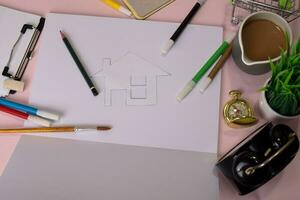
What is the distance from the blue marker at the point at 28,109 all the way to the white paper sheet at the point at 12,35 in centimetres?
2

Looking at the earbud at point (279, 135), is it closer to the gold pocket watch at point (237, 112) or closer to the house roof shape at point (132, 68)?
the gold pocket watch at point (237, 112)

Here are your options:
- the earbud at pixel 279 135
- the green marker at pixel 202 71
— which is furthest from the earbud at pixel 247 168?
the green marker at pixel 202 71

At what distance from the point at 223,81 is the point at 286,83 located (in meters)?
0.13

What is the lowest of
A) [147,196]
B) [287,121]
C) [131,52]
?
[147,196]

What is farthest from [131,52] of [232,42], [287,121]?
[287,121]

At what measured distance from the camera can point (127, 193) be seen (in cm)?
53

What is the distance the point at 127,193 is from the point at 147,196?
1.3 inches

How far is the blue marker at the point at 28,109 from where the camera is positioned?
0.57 meters

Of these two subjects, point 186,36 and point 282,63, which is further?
point 186,36

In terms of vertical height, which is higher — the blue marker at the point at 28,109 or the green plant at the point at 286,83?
the green plant at the point at 286,83

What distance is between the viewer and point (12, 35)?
0.62 meters

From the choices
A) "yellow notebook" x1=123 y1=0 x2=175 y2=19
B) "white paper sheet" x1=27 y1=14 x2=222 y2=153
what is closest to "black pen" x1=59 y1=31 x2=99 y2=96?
"white paper sheet" x1=27 y1=14 x2=222 y2=153

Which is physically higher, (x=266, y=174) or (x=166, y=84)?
(x=166, y=84)

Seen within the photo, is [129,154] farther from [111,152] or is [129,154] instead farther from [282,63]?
[282,63]
